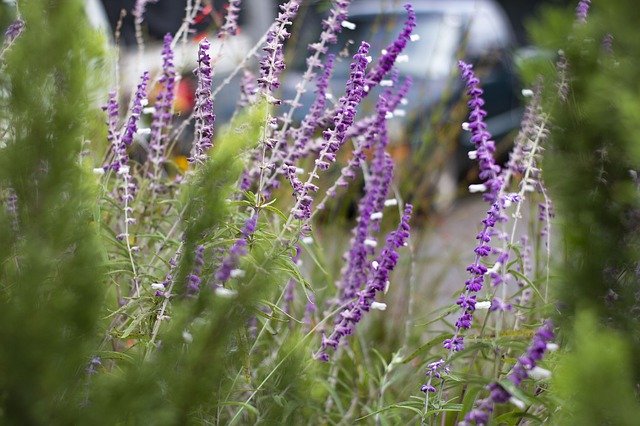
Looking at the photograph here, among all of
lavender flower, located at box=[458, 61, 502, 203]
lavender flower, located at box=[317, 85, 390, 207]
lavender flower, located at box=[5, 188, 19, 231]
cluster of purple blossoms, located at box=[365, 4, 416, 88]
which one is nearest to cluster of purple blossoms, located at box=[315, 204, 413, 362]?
lavender flower, located at box=[458, 61, 502, 203]

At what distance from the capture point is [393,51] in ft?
7.78

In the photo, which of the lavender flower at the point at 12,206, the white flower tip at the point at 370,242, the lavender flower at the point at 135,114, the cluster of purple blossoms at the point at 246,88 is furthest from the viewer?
the cluster of purple blossoms at the point at 246,88

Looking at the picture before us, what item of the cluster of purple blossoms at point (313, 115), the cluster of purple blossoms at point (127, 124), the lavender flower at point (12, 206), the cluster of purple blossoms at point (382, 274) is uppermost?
the lavender flower at point (12, 206)

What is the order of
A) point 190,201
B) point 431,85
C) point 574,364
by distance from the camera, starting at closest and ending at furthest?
point 574,364
point 190,201
point 431,85

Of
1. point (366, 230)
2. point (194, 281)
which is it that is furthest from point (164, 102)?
point (194, 281)

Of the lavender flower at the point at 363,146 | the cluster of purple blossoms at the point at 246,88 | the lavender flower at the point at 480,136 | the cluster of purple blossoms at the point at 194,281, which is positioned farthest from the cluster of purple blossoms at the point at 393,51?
the cluster of purple blossoms at the point at 194,281

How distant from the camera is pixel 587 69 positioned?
58.3 inches

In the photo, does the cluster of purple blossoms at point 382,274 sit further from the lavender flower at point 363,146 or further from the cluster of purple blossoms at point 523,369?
the cluster of purple blossoms at point 523,369

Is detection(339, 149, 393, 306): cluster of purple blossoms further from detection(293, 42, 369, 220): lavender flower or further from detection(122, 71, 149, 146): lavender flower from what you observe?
detection(122, 71, 149, 146): lavender flower

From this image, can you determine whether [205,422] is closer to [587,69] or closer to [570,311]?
[570,311]

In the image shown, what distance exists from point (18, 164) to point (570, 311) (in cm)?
84

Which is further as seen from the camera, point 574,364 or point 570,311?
point 570,311

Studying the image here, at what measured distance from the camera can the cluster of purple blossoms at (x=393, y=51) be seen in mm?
2340

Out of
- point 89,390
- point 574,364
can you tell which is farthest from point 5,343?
point 574,364
